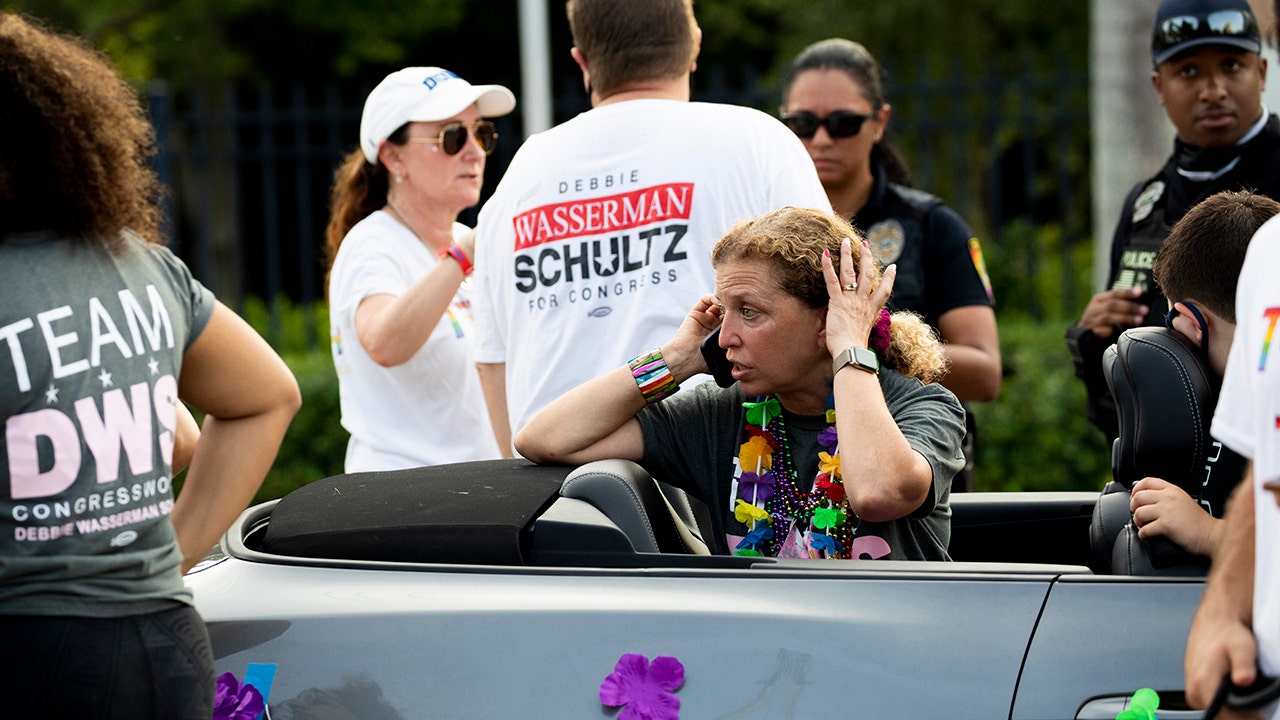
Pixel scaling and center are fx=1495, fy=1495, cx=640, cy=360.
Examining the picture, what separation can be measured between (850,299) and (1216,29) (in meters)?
1.61

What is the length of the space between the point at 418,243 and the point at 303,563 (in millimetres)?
1588

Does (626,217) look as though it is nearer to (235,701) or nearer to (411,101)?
(411,101)

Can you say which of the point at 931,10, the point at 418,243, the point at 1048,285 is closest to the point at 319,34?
the point at 931,10

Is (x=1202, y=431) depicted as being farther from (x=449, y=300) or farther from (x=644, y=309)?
(x=449, y=300)

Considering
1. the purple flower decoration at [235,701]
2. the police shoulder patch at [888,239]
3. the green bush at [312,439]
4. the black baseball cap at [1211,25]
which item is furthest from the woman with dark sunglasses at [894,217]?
the green bush at [312,439]

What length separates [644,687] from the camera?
7.45 feet

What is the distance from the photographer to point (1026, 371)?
7.27 meters

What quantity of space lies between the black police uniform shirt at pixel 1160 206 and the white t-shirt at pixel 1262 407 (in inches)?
76.3

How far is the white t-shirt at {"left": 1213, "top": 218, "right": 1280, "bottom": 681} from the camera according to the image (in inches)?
71.8

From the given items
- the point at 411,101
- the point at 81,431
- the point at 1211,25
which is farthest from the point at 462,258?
the point at 1211,25

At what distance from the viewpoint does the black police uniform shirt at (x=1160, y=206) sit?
3.86 m

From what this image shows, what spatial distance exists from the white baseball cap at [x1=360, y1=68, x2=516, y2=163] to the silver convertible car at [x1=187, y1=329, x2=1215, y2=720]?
1.57m

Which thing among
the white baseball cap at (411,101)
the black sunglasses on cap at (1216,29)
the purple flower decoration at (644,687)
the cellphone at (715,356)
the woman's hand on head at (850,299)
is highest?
the black sunglasses on cap at (1216,29)

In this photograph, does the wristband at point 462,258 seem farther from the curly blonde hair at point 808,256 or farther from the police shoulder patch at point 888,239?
the police shoulder patch at point 888,239
